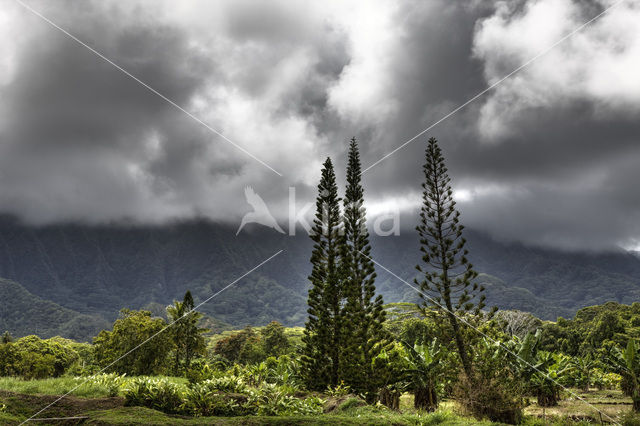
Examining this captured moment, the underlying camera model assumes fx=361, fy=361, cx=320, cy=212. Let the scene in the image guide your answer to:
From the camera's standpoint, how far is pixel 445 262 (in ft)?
52.1

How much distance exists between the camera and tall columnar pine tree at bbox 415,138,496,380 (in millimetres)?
14961

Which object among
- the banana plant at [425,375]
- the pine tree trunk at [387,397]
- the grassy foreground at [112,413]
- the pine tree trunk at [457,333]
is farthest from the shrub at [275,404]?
the pine tree trunk at [457,333]

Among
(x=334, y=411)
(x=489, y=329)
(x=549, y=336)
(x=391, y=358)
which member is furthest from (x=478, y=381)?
(x=549, y=336)

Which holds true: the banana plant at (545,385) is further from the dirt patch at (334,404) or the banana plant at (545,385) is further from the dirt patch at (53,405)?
the dirt patch at (53,405)

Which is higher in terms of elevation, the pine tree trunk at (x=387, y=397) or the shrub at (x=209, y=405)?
the shrub at (x=209, y=405)

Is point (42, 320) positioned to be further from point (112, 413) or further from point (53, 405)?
point (112, 413)

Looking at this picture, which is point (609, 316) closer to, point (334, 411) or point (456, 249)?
point (456, 249)

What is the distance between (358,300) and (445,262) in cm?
486

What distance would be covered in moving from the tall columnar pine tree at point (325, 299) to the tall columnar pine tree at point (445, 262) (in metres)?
4.80

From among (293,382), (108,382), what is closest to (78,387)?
(108,382)

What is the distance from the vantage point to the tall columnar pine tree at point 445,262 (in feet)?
49.1

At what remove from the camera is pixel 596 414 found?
11.4 m

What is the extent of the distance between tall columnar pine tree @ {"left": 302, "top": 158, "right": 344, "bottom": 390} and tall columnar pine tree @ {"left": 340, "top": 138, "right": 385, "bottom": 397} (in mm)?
495

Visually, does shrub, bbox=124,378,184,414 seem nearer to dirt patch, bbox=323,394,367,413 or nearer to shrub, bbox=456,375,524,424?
dirt patch, bbox=323,394,367,413
